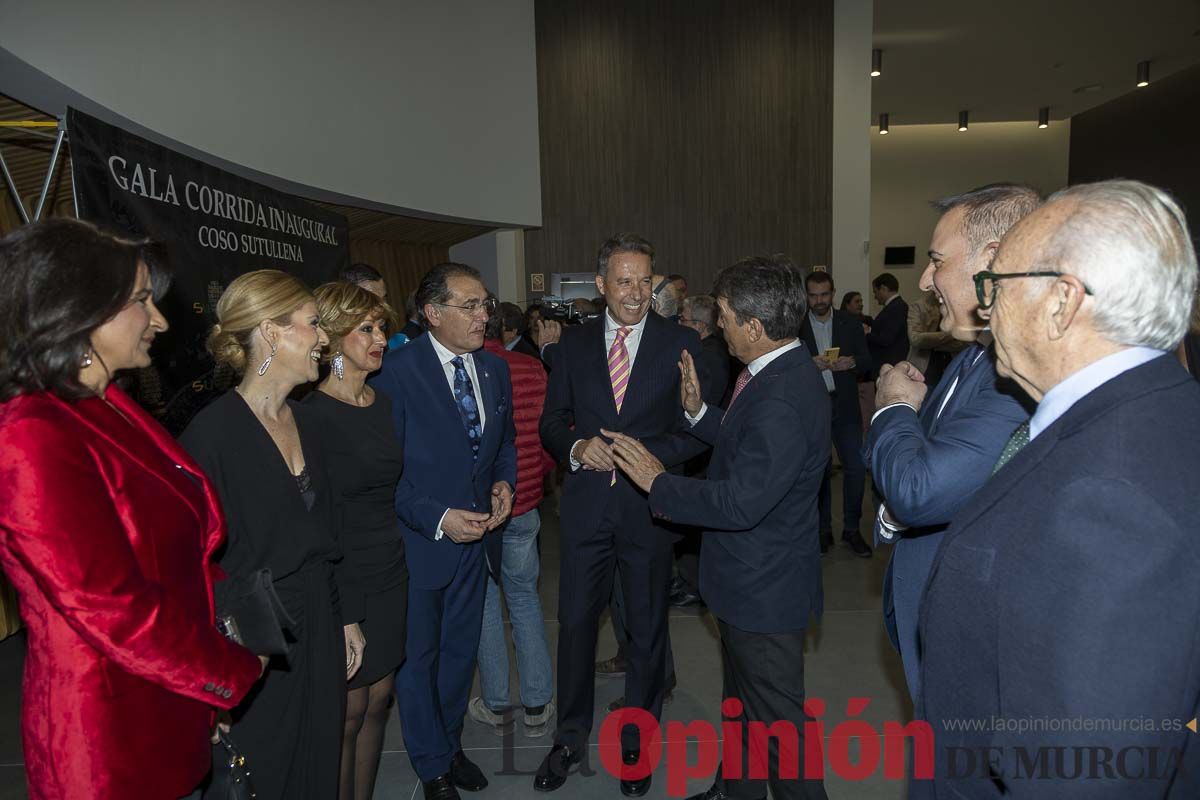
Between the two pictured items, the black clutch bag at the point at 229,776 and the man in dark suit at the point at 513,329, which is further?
the man in dark suit at the point at 513,329

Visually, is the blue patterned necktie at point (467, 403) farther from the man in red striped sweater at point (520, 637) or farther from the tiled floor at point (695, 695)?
the tiled floor at point (695, 695)

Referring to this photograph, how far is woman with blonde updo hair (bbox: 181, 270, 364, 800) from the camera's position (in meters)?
1.79

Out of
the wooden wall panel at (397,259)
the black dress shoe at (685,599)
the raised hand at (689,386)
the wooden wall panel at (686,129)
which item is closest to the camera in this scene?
the raised hand at (689,386)

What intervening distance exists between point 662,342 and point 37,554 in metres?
2.04

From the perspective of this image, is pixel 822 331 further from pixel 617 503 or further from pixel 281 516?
pixel 281 516

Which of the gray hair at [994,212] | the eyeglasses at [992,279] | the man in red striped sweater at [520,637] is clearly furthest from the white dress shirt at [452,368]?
the eyeglasses at [992,279]

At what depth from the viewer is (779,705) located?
2.18m

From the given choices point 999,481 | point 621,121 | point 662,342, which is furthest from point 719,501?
point 621,121

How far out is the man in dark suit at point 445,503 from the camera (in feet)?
8.54

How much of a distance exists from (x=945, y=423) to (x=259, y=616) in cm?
152

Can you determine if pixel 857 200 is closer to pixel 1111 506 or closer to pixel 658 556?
pixel 658 556

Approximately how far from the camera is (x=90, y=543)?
1.27 m

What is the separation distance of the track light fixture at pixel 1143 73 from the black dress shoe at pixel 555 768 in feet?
45.8

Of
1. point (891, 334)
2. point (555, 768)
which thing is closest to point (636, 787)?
point (555, 768)
